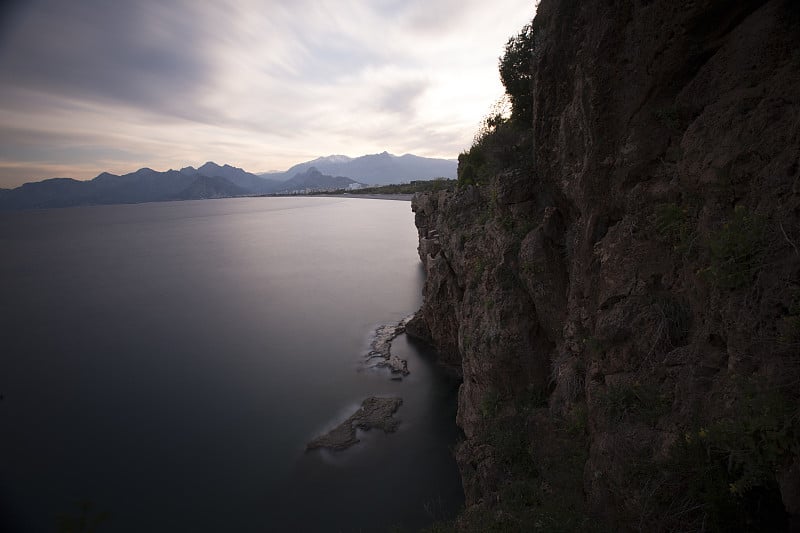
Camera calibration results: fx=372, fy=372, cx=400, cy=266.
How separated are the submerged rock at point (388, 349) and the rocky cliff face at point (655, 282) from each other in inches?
499

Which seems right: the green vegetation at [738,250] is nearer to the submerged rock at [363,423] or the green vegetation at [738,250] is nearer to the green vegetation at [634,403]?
the green vegetation at [634,403]

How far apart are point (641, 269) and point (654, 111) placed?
3375 millimetres

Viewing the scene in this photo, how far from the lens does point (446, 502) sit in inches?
624

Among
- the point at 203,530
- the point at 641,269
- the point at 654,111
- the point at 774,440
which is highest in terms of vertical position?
the point at 654,111

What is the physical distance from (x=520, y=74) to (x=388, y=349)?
20.6 metres

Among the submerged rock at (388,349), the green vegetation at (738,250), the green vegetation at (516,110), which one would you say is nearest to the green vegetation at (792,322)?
the green vegetation at (738,250)

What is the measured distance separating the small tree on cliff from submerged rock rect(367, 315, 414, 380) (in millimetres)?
17185

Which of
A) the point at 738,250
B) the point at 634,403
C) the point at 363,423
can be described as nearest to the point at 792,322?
the point at 738,250

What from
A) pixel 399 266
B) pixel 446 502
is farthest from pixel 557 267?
pixel 399 266

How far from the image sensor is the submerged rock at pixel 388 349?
2565 cm

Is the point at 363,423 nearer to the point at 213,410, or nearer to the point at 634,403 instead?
the point at 213,410

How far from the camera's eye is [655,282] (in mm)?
7742

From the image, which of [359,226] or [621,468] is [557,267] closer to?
[621,468]

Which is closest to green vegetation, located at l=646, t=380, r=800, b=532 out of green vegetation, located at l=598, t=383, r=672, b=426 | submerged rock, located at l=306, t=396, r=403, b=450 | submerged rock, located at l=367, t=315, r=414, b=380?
green vegetation, located at l=598, t=383, r=672, b=426
